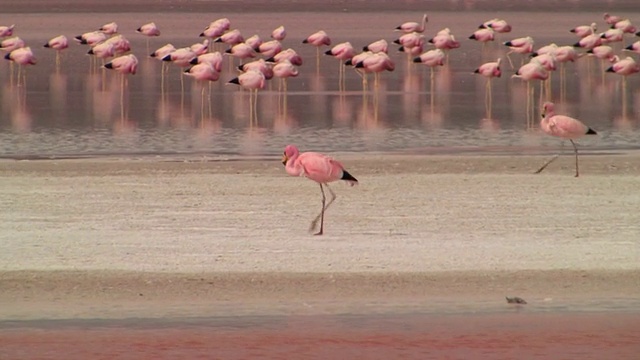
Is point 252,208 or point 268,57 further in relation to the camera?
point 268,57

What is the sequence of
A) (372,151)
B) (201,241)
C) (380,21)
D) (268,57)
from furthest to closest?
(380,21)
(268,57)
(372,151)
(201,241)

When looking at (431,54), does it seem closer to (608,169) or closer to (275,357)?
(608,169)

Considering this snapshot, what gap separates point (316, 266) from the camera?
30.8 feet

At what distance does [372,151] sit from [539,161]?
2090 mm

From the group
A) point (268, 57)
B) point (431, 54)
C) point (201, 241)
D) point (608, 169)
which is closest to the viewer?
point (201, 241)

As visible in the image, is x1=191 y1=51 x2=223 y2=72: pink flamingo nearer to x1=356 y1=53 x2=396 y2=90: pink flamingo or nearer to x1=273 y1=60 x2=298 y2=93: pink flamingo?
x1=273 y1=60 x2=298 y2=93: pink flamingo

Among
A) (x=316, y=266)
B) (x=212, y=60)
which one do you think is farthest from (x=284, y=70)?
(x=316, y=266)

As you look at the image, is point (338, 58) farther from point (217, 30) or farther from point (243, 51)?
point (217, 30)

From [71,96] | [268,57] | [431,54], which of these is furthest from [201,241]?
[268,57]

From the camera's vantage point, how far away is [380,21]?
4378 centimetres

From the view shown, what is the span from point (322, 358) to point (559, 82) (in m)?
19.6

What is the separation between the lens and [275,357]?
24.7 feet

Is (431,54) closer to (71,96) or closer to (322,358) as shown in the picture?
(71,96)

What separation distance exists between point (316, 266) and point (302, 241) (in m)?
0.76
